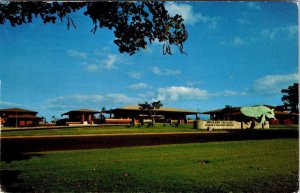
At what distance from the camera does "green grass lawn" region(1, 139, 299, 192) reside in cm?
795

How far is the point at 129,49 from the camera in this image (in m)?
10.3

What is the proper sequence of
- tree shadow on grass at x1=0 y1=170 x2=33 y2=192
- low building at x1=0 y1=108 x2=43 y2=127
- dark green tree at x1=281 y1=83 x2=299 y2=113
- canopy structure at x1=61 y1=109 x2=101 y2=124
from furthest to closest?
canopy structure at x1=61 y1=109 x2=101 y2=124
low building at x1=0 y1=108 x2=43 y2=127
dark green tree at x1=281 y1=83 x2=299 y2=113
tree shadow on grass at x1=0 y1=170 x2=33 y2=192

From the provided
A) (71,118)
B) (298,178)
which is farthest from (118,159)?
(71,118)

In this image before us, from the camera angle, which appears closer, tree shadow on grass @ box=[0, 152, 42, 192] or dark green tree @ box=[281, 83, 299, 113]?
tree shadow on grass @ box=[0, 152, 42, 192]

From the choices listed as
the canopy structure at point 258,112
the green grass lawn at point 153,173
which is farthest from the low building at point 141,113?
the green grass lawn at point 153,173

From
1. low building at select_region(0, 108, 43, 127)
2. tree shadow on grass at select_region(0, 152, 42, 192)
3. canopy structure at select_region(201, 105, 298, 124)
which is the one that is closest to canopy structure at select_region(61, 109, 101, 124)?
low building at select_region(0, 108, 43, 127)

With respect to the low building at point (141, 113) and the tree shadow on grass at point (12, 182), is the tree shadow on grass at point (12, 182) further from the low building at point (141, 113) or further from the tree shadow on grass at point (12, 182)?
the low building at point (141, 113)

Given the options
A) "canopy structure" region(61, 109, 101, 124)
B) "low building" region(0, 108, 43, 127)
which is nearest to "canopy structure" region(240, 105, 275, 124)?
"canopy structure" region(61, 109, 101, 124)

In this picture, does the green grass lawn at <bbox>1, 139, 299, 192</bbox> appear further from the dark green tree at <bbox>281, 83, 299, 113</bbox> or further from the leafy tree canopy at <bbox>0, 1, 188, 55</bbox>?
the dark green tree at <bbox>281, 83, 299, 113</bbox>

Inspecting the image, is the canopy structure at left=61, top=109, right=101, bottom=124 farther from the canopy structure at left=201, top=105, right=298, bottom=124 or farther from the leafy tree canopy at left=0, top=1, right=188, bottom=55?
the leafy tree canopy at left=0, top=1, right=188, bottom=55

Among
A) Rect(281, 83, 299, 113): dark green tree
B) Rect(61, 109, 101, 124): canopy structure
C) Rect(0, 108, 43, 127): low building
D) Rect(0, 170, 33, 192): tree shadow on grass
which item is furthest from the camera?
Rect(61, 109, 101, 124): canopy structure

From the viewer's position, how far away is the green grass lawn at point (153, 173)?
7.95m

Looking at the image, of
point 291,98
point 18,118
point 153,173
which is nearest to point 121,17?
point 153,173

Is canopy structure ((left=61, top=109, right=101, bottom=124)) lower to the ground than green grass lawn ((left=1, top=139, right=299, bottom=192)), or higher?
higher
